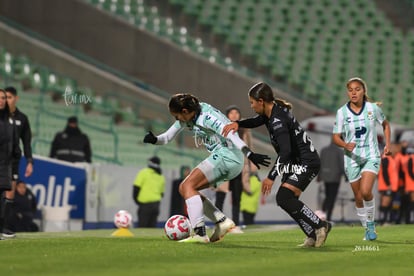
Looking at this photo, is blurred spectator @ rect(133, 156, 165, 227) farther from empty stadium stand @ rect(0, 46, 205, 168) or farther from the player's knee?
the player's knee

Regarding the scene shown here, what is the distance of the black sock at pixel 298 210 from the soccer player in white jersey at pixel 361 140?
2.30m

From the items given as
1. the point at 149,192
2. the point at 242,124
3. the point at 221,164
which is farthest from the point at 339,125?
the point at 149,192

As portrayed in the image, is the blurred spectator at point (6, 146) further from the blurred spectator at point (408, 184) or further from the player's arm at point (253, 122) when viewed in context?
the blurred spectator at point (408, 184)

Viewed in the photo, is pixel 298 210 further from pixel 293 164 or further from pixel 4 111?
pixel 4 111

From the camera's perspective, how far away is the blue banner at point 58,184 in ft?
76.3

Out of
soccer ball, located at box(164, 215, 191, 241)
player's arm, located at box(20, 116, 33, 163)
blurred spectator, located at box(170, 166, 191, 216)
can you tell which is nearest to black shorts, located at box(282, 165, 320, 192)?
soccer ball, located at box(164, 215, 191, 241)

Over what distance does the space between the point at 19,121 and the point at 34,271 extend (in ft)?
23.0

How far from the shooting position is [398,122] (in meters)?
35.5

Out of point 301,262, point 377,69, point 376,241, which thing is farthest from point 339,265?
point 377,69

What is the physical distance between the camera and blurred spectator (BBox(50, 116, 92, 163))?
24.0m

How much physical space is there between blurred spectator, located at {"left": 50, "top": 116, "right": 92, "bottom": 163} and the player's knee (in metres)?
11.0

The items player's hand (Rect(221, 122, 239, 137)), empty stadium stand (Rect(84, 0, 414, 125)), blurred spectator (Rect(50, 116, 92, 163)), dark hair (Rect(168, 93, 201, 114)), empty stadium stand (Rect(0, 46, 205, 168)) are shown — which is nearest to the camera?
player's hand (Rect(221, 122, 239, 137))

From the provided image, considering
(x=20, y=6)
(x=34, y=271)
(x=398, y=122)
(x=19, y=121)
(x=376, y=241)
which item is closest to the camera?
(x=34, y=271)

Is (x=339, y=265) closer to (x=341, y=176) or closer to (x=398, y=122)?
(x=341, y=176)
